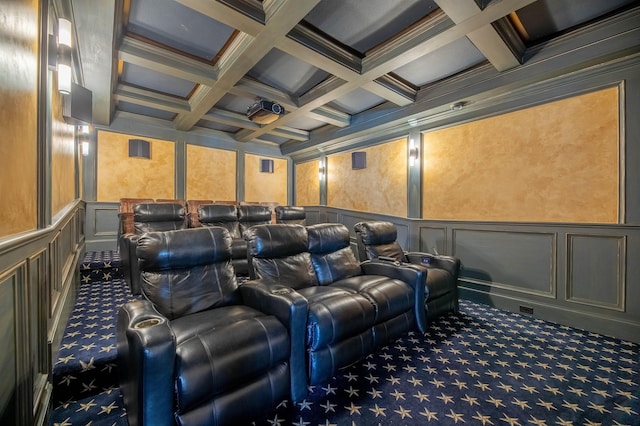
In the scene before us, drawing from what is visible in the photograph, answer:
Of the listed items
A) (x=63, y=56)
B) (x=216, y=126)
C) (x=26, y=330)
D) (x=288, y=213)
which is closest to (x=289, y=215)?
(x=288, y=213)

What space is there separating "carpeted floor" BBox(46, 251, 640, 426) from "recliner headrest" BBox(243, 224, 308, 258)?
43.2 inches

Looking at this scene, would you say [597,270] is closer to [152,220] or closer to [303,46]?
[303,46]

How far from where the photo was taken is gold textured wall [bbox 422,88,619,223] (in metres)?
2.71

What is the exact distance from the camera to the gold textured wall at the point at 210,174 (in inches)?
231

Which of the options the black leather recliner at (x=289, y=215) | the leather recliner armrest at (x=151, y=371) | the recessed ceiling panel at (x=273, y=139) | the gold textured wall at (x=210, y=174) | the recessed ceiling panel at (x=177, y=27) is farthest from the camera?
the recessed ceiling panel at (x=273, y=139)

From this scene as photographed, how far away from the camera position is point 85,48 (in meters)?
2.55

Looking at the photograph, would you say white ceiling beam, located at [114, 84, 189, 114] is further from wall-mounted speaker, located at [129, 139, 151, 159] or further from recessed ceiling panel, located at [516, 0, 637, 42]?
recessed ceiling panel, located at [516, 0, 637, 42]

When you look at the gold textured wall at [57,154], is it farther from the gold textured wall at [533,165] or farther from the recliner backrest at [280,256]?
the gold textured wall at [533,165]

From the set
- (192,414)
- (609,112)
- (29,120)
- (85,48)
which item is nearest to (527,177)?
(609,112)

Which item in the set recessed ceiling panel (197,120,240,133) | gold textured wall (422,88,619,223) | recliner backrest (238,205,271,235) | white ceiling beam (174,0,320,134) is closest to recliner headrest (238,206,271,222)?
recliner backrest (238,205,271,235)

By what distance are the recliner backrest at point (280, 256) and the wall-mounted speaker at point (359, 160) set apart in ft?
9.66

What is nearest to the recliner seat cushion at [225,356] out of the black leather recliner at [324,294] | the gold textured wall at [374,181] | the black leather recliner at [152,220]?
the black leather recliner at [324,294]

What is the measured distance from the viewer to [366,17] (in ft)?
8.01

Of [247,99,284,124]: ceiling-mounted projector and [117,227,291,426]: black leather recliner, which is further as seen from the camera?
[247,99,284,124]: ceiling-mounted projector
